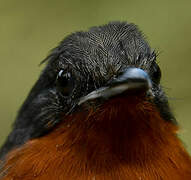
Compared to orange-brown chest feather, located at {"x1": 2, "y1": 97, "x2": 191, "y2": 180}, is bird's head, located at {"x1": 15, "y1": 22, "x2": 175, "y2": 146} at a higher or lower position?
higher

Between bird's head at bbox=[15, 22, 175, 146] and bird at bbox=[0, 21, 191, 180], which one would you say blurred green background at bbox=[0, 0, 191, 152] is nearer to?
bird's head at bbox=[15, 22, 175, 146]

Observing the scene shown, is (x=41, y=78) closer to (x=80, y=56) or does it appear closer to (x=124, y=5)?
(x=80, y=56)

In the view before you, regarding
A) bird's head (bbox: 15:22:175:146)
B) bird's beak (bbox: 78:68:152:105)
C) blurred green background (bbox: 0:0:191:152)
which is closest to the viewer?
bird's beak (bbox: 78:68:152:105)

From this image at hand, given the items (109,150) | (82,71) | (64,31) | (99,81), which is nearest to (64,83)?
(82,71)

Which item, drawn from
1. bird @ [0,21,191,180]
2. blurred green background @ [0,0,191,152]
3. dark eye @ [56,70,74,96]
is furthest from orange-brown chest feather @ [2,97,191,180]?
blurred green background @ [0,0,191,152]

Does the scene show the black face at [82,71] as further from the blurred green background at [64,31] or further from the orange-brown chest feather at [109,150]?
the blurred green background at [64,31]

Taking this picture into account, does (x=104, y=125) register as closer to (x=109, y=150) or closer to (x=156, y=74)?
(x=109, y=150)

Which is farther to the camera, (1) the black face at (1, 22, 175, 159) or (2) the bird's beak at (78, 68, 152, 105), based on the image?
(1) the black face at (1, 22, 175, 159)
